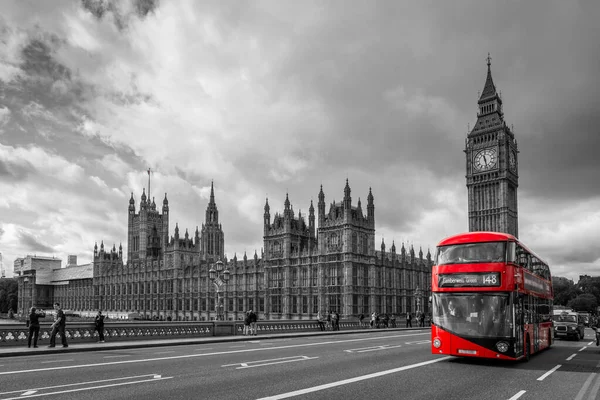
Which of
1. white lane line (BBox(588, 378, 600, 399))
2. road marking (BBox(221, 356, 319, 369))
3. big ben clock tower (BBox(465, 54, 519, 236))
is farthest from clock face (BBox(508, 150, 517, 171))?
white lane line (BBox(588, 378, 600, 399))

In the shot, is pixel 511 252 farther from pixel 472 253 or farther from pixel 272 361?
pixel 272 361

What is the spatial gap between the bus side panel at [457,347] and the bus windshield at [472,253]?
2.44 meters

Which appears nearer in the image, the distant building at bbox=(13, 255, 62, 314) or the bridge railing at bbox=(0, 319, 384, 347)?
the bridge railing at bbox=(0, 319, 384, 347)

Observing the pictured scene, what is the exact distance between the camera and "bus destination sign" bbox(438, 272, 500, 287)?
707 inches

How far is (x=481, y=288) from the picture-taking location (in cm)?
1806

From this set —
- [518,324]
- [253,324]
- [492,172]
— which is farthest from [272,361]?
[492,172]

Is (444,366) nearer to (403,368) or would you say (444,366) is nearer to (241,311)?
(403,368)

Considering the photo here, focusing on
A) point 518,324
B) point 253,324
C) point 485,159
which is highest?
point 485,159

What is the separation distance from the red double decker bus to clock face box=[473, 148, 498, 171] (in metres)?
83.5

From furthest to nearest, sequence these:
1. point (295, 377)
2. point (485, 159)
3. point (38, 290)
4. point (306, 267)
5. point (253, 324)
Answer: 1. point (38, 290)
2. point (485, 159)
3. point (306, 267)
4. point (253, 324)
5. point (295, 377)

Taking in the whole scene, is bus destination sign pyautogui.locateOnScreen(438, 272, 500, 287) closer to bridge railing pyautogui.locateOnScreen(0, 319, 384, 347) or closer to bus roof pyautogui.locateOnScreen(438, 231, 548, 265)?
bus roof pyautogui.locateOnScreen(438, 231, 548, 265)

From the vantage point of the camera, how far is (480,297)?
59.5ft

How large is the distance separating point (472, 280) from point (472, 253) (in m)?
0.92

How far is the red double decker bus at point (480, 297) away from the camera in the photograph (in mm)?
17844
